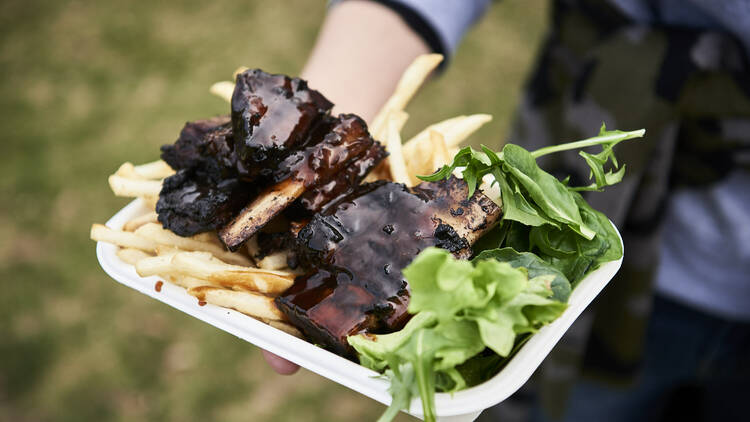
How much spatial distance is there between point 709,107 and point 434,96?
3.66m

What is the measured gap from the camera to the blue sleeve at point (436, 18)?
262cm

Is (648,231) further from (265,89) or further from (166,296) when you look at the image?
(166,296)

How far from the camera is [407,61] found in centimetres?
263

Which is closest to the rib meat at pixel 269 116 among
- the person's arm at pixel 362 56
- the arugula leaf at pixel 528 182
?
the arugula leaf at pixel 528 182

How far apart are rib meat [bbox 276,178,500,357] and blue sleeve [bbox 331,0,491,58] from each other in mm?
1208

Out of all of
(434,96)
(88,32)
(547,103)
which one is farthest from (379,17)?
(88,32)

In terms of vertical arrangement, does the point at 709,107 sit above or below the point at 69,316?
above

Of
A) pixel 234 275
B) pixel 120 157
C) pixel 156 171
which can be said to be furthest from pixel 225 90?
pixel 120 157

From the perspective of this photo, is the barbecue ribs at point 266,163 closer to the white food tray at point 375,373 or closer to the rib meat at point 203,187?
the rib meat at point 203,187

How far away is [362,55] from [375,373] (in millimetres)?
1584

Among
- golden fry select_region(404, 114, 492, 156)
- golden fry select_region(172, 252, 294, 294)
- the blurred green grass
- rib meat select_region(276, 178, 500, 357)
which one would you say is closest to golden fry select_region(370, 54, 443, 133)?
golden fry select_region(404, 114, 492, 156)

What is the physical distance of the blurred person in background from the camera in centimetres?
229

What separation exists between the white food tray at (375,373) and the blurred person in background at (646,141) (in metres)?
1.10

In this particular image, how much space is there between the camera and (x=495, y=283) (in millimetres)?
1206
